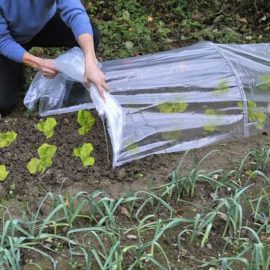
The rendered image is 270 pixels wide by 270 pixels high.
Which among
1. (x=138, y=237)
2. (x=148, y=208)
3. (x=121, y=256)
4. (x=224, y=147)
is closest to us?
(x=121, y=256)

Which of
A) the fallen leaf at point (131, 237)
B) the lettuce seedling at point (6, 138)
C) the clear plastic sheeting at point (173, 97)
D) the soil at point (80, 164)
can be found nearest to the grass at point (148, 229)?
the fallen leaf at point (131, 237)

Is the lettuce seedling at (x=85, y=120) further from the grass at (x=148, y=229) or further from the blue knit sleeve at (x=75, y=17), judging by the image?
the grass at (x=148, y=229)

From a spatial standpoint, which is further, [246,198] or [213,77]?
[213,77]

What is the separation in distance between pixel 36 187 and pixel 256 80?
1325mm

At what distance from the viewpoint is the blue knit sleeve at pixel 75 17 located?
3.37 meters

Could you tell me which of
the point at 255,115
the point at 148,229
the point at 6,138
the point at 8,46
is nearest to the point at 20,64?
the point at 8,46

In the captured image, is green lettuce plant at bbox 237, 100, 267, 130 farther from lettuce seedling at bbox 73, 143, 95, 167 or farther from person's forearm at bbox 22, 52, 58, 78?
person's forearm at bbox 22, 52, 58, 78

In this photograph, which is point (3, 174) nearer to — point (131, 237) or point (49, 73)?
point (49, 73)

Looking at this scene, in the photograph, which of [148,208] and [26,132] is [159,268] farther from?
[26,132]

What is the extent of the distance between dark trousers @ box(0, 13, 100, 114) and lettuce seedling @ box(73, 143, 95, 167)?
71cm

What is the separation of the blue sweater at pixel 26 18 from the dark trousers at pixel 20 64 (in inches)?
10.5

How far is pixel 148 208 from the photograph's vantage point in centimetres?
291

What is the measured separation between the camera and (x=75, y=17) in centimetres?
341

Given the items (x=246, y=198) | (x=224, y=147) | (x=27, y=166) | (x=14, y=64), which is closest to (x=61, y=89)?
(x=14, y=64)
